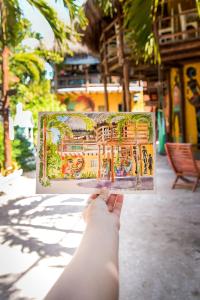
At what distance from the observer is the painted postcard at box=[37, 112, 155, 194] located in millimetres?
1422

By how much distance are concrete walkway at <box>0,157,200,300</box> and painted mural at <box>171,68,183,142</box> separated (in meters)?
6.96

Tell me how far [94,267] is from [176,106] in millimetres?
13298

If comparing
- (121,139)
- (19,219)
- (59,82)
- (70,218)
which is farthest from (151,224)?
(59,82)

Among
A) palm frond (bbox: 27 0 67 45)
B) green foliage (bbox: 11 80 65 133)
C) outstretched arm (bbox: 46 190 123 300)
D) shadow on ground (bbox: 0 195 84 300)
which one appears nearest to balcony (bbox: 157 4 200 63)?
green foliage (bbox: 11 80 65 133)

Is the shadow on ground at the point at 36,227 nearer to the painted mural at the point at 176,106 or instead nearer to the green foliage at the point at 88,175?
the green foliage at the point at 88,175

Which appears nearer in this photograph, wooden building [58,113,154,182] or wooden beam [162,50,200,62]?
wooden building [58,113,154,182]

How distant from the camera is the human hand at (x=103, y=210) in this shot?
40.5 inches

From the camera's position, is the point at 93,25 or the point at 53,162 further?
the point at 93,25

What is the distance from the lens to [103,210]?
3.60 ft

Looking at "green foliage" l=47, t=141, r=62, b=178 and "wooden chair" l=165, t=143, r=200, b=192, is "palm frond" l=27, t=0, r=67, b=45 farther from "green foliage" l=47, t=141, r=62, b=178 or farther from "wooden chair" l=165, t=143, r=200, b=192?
Result: "wooden chair" l=165, t=143, r=200, b=192

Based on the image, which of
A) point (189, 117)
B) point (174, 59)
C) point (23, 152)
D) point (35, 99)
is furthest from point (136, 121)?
point (189, 117)

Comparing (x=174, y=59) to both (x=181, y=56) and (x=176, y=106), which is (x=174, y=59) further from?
(x=176, y=106)

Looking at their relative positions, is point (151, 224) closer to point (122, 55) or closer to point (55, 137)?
point (55, 137)

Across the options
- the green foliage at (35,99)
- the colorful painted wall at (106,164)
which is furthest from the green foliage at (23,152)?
the colorful painted wall at (106,164)
